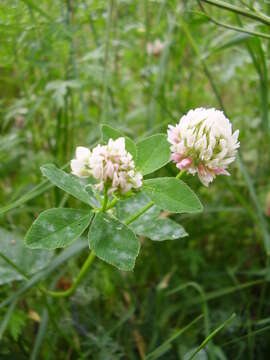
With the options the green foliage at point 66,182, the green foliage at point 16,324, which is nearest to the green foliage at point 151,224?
the green foliage at point 66,182

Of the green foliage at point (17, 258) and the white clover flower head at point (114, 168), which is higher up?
the white clover flower head at point (114, 168)

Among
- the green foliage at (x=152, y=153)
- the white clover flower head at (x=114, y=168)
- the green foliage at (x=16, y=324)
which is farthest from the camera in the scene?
the green foliage at (x=16, y=324)

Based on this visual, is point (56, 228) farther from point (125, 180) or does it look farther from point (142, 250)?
point (142, 250)

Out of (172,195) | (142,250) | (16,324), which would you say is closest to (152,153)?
(172,195)

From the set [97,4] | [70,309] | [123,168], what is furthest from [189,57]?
[123,168]

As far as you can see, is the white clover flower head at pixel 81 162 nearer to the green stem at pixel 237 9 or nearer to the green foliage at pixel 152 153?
the green foliage at pixel 152 153
